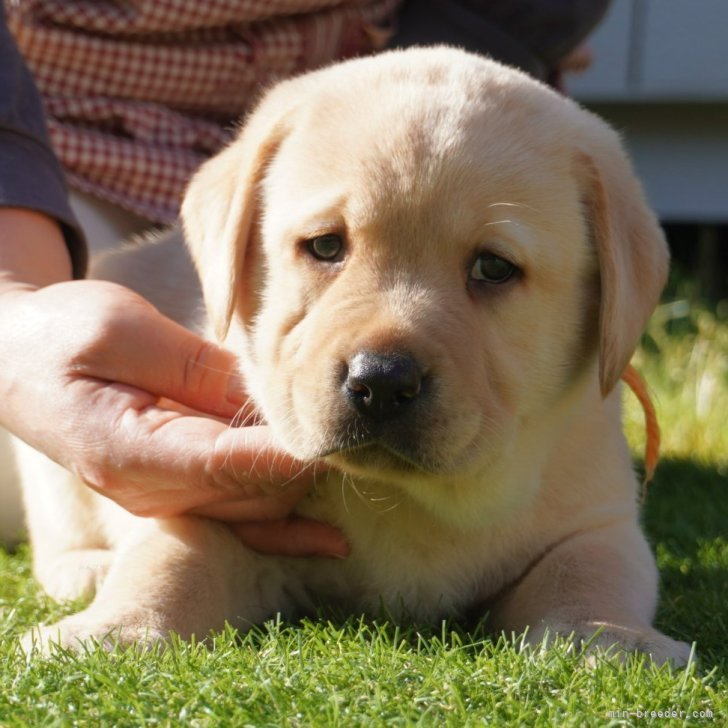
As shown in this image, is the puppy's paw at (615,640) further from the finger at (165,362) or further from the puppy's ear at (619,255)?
the finger at (165,362)

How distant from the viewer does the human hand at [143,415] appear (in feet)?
8.05

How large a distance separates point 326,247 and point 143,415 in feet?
1.67

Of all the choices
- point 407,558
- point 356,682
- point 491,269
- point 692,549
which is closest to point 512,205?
point 491,269

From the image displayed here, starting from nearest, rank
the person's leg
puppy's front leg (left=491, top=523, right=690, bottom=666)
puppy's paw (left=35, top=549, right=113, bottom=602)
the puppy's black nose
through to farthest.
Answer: the puppy's black nose → puppy's front leg (left=491, top=523, right=690, bottom=666) → puppy's paw (left=35, top=549, right=113, bottom=602) → the person's leg

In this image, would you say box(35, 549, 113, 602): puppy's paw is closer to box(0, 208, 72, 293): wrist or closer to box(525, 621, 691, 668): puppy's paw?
box(0, 208, 72, 293): wrist

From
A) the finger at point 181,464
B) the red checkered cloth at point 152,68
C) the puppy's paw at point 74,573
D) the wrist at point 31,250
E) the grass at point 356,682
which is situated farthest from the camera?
the red checkered cloth at point 152,68

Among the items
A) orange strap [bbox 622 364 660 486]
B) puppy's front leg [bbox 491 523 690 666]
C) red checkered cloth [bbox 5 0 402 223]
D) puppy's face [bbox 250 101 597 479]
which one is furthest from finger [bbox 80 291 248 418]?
red checkered cloth [bbox 5 0 402 223]

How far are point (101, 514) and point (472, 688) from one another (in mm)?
1303

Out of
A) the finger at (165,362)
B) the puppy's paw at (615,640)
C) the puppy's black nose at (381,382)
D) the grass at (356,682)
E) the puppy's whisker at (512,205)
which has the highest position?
the puppy's whisker at (512,205)

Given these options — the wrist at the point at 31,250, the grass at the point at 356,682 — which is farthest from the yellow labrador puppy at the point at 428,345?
the wrist at the point at 31,250

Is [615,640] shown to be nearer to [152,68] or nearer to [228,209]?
[228,209]

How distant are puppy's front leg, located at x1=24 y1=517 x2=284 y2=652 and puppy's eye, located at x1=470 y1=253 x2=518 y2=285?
2.47 ft

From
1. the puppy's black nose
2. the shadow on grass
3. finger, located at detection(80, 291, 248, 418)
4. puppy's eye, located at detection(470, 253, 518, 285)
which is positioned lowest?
the shadow on grass

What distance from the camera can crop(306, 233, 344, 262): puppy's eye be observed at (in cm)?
239
